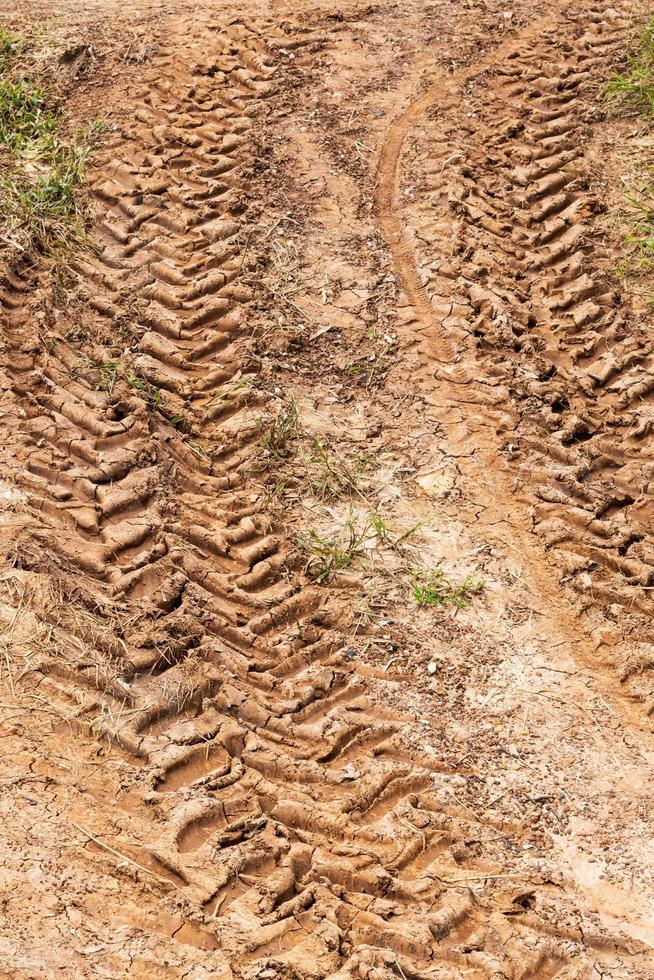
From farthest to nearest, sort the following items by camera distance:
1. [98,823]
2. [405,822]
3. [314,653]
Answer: [314,653], [405,822], [98,823]

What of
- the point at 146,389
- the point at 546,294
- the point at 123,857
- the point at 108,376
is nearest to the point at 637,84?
the point at 546,294

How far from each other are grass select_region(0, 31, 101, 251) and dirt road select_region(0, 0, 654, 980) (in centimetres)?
13

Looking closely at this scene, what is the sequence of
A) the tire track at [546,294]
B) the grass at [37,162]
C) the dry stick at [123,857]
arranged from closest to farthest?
the dry stick at [123,857]
the tire track at [546,294]
the grass at [37,162]

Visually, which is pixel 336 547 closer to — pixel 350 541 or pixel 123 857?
pixel 350 541

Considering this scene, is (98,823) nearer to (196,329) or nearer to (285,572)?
(285,572)

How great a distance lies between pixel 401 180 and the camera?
19.9 feet

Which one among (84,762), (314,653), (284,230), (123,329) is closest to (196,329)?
(123,329)

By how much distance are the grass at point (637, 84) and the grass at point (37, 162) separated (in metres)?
3.03

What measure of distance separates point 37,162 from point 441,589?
3399 mm

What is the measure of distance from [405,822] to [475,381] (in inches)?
89.9

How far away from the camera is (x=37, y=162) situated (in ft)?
19.8

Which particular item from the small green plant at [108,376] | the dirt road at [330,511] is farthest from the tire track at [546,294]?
the small green plant at [108,376]

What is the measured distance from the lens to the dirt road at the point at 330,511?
3301 millimetres

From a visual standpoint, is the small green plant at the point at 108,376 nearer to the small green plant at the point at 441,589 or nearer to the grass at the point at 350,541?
the grass at the point at 350,541
